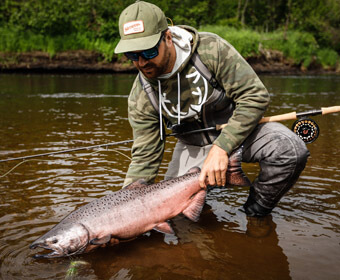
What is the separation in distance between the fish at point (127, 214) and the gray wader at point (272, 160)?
224mm

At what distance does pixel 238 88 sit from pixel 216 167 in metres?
0.61

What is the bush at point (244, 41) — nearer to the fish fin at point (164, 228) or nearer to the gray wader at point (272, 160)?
the gray wader at point (272, 160)

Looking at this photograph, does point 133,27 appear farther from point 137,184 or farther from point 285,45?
point 285,45

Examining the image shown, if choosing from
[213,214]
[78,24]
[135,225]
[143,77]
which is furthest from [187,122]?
[78,24]

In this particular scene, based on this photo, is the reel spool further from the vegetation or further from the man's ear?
the vegetation

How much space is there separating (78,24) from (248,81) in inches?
1045

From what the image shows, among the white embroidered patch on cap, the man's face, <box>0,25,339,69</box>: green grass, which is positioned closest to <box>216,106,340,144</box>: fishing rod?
the man's face

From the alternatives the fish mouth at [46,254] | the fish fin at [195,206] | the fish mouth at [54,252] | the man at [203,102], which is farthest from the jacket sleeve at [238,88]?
the fish mouth at [46,254]

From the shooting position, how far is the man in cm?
264

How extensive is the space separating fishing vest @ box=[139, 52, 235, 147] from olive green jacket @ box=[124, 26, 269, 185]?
0.04 metres

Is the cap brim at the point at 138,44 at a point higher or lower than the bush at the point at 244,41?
higher

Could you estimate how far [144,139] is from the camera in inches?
124

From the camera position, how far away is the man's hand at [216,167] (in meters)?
2.64

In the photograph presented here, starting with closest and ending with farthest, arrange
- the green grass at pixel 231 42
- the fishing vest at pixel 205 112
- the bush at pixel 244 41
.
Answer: the fishing vest at pixel 205 112
the green grass at pixel 231 42
the bush at pixel 244 41
